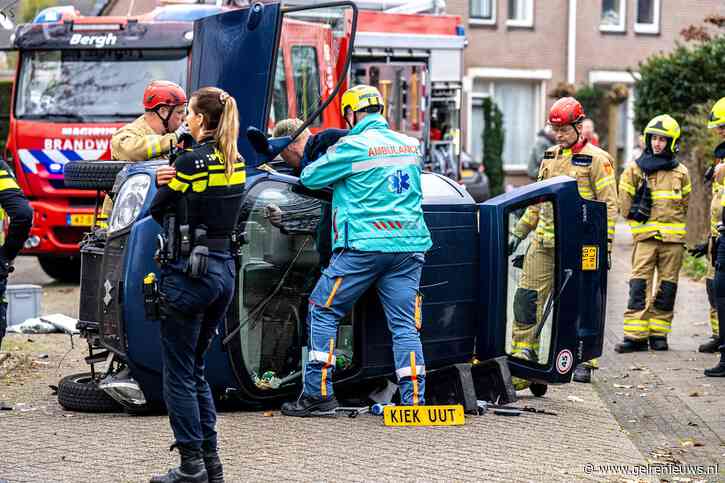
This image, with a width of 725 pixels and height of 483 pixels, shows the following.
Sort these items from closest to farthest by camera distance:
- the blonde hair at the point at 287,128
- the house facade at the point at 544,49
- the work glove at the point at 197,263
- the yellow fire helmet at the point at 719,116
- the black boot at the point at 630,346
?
the work glove at the point at 197,263 < the blonde hair at the point at 287,128 < the yellow fire helmet at the point at 719,116 < the black boot at the point at 630,346 < the house facade at the point at 544,49

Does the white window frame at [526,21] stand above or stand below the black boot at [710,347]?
above

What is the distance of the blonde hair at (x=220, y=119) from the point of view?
5.86 m

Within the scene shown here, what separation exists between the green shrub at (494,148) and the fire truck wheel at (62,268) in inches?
669

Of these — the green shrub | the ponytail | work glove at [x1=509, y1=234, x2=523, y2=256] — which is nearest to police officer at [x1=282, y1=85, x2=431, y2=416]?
work glove at [x1=509, y1=234, x2=523, y2=256]

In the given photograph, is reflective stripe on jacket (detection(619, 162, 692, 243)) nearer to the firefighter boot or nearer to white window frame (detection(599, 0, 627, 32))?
the firefighter boot

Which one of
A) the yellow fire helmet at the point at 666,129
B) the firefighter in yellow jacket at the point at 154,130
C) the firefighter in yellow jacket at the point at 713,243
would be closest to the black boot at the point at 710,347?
the firefighter in yellow jacket at the point at 713,243

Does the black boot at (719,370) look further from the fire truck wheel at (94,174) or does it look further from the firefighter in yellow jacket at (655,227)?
the fire truck wheel at (94,174)

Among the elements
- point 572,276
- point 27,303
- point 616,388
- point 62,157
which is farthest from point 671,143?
point 62,157

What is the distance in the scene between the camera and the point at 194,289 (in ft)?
18.7

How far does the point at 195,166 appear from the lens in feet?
18.9

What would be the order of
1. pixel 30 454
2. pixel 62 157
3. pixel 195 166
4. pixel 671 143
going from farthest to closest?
pixel 62 157 < pixel 671 143 < pixel 30 454 < pixel 195 166

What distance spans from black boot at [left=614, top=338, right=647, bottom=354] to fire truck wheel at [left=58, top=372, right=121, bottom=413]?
4854mm

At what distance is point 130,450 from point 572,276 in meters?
3.00

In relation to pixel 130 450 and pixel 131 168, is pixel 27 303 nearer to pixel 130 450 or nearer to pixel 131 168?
pixel 131 168
